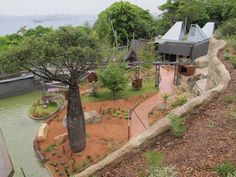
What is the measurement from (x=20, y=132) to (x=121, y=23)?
975 inches

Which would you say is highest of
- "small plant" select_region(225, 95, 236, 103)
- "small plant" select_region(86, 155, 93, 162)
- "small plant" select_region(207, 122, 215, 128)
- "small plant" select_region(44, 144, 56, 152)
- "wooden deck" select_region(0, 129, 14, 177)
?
"small plant" select_region(225, 95, 236, 103)

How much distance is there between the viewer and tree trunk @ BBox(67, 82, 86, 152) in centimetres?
1077

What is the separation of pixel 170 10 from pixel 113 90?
83.5 feet

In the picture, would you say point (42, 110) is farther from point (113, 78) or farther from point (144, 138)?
point (144, 138)

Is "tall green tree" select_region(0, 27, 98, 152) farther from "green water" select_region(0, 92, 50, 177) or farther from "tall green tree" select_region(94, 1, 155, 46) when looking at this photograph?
"tall green tree" select_region(94, 1, 155, 46)

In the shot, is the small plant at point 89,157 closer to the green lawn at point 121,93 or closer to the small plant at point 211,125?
the small plant at point 211,125

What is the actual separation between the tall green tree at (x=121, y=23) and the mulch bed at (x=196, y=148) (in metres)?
29.0

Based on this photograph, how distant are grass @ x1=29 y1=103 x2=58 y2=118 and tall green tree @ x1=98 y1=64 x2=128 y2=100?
3.70 metres

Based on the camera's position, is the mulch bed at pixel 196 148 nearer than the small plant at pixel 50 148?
Yes

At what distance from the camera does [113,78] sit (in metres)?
17.0

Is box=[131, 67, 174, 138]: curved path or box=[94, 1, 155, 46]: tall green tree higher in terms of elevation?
box=[94, 1, 155, 46]: tall green tree

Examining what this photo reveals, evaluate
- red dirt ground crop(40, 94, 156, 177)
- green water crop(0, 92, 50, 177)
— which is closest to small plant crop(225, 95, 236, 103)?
red dirt ground crop(40, 94, 156, 177)

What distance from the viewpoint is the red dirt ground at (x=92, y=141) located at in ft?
35.3

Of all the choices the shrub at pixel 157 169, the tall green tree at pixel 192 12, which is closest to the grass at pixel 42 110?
the shrub at pixel 157 169
